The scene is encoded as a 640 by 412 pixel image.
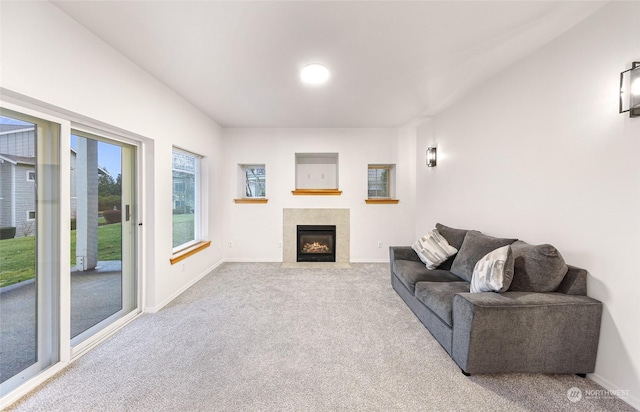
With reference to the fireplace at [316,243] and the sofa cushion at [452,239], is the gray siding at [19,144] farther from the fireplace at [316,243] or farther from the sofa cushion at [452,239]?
the sofa cushion at [452,239]

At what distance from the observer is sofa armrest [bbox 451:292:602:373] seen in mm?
1551

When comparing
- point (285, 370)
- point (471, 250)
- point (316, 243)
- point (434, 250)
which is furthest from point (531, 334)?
point (316, 243)

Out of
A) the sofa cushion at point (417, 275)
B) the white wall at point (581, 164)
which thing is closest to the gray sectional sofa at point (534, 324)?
the white wall at point (581, 164)

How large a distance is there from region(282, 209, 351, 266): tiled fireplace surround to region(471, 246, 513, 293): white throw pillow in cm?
267

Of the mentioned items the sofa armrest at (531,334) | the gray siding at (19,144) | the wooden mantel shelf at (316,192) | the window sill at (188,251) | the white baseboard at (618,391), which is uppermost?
the gray siding at (19,144)

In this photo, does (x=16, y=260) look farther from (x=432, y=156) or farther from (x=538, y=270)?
(x=432, y=156)

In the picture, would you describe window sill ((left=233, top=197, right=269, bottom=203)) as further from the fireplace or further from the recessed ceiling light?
the recessed ceiling light

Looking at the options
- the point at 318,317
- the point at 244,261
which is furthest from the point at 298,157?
the point at 318,317

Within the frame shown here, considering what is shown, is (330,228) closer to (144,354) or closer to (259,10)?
(144,354)

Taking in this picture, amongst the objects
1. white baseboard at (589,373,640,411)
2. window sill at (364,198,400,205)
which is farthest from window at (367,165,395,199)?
white baseboard at (589,373,640,411)

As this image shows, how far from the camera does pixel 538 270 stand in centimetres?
172

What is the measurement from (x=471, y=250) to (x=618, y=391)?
1.21 metres

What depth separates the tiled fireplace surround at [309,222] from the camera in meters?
4.44

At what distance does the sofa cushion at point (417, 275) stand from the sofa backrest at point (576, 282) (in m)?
0.82
